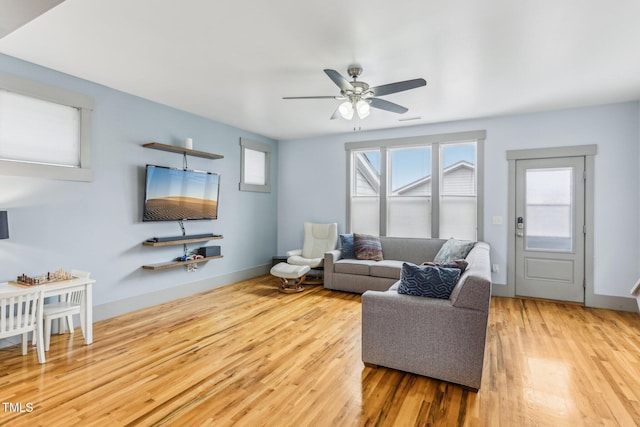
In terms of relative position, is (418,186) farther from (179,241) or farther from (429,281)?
(179,241)

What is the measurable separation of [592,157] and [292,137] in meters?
4.91

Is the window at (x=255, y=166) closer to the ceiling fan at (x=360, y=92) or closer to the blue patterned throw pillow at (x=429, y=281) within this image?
the ceiling fan at (x=360, y=92)

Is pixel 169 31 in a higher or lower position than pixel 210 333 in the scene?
higher

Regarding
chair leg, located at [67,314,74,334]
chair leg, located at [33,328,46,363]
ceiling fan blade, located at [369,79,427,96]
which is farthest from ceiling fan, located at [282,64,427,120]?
chair leg, located at [67,314,74,334]

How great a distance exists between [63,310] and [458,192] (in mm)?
5454

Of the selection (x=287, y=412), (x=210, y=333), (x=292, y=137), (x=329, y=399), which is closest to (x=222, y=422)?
(x=287, y=412)

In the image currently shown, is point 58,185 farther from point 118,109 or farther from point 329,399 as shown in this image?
point 329,399

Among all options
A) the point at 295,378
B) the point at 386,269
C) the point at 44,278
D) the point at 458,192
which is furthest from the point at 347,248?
the point at 44,278

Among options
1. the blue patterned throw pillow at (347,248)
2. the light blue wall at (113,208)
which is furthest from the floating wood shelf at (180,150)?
the blue patterned throw pillow at (347,248)

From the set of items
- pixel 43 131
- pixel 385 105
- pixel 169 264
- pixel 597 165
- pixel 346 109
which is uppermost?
pixel 385 105

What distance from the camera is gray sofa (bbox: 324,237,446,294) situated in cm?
491

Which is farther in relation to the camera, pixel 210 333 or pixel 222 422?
pixel 210 333

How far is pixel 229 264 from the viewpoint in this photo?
224 inches

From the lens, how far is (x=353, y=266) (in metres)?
5.15
